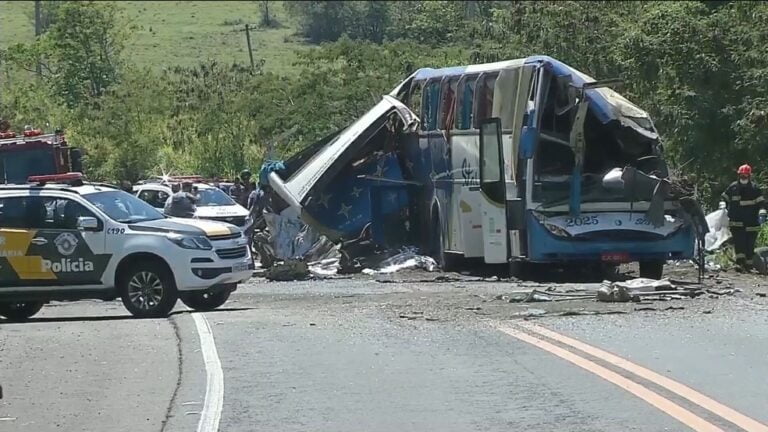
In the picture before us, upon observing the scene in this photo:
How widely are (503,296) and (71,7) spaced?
4875 centimetres

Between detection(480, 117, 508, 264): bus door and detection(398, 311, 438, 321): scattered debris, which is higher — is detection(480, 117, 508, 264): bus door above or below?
above

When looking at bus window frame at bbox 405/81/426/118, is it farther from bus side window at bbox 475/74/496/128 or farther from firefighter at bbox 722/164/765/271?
firefighter at bbox 722/164/765/271

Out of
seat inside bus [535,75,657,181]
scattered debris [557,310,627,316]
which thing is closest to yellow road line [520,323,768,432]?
scattered debris [557,310,627,316]

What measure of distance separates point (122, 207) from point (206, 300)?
1781 millimetres

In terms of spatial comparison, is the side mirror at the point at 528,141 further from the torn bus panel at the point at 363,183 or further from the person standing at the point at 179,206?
the person standing at the point at 179,206

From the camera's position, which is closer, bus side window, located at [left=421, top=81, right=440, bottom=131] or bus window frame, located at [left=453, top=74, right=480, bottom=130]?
bus window frame, located at [left=453, top=74, right=480, bottom=130]

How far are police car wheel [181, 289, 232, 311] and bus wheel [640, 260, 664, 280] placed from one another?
20.4 ft

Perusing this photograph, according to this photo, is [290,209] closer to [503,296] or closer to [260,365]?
[503,296]

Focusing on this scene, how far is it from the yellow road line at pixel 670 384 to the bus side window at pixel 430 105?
9875 millimetres

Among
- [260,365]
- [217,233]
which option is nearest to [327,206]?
[217,233]

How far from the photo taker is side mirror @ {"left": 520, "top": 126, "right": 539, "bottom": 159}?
18.8 m

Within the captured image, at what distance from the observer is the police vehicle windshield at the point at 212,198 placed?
30.4 metres

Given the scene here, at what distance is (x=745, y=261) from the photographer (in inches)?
789

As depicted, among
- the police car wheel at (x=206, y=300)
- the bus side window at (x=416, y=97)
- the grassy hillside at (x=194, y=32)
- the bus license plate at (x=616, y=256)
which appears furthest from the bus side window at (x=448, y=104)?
the grassy hillside at (x=194, y=32)
